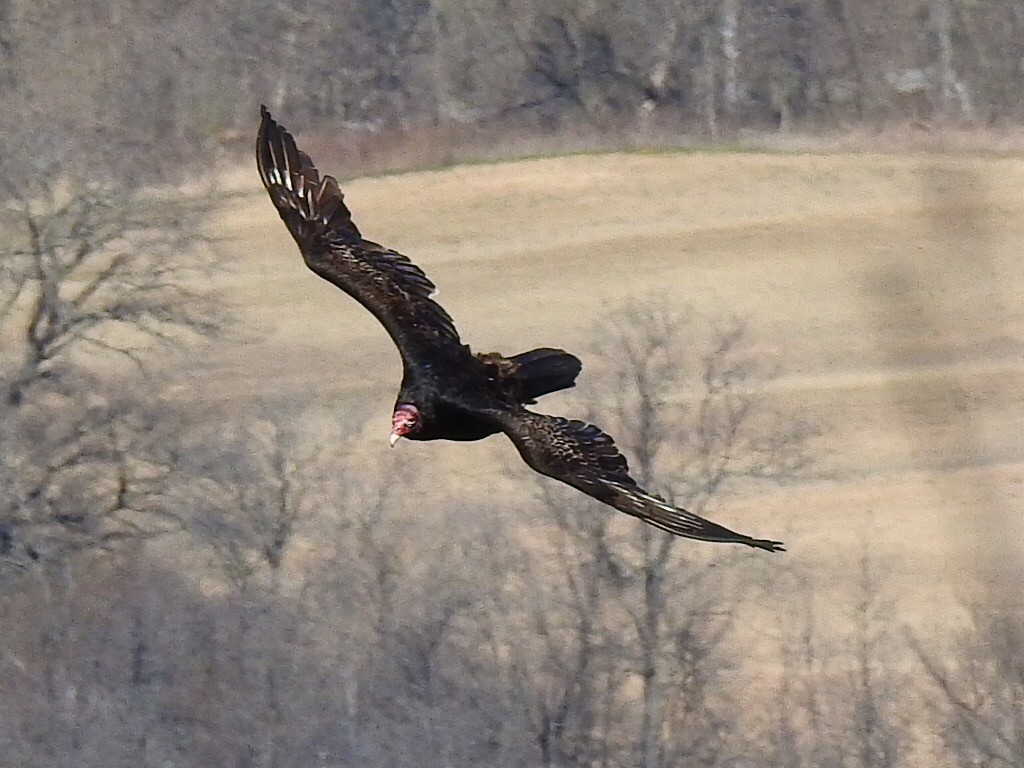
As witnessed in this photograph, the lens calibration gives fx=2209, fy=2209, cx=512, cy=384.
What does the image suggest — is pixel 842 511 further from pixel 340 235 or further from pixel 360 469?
pixel 340 235

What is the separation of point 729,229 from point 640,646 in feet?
21.2

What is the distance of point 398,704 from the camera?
27406 mm

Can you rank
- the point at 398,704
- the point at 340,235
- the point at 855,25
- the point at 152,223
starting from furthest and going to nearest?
the point at 855,25
the point at 152,223
the point at 398,704
the point at 340,235

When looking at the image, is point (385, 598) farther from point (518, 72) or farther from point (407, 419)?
point (407, 419)

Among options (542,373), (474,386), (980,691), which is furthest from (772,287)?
(474,386)

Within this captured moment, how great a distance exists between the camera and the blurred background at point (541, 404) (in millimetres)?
27234

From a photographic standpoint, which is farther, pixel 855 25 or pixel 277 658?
pixel 855 25

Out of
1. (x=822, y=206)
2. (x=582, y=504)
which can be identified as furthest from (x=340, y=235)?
(x=822, y=206)

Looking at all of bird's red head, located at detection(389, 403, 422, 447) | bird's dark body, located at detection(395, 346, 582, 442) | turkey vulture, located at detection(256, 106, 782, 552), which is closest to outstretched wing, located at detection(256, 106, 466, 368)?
turkey vulture, located at detection(256, 106, 782, 552)

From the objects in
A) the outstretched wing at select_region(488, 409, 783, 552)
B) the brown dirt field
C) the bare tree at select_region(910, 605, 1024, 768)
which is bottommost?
the outstretched wing at select_region(488, 409, 783, 552)

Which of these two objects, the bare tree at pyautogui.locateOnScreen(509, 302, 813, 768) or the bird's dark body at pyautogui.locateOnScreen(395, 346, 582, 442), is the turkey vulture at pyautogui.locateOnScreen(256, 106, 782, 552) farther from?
the bare tree at pyautogui.locateOnScreen(509, 302, 813, 768)

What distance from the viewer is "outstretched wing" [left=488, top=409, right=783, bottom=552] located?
33.9 feet

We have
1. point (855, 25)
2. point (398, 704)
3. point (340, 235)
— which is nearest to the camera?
point (340, 235)

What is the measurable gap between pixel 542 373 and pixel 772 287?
19.5 meters
